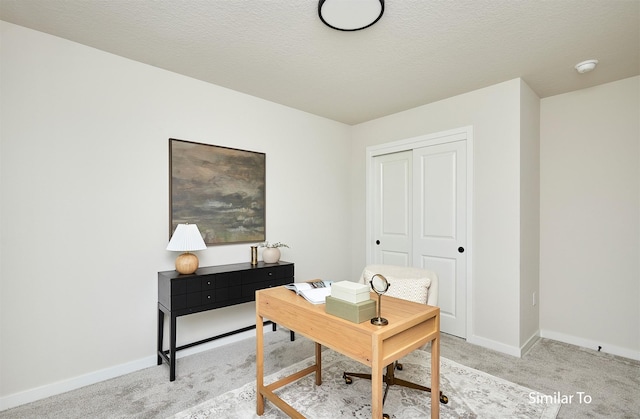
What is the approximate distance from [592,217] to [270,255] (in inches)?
127

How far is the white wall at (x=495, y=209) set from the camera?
2.92 m

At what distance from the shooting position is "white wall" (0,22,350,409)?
2129 mm

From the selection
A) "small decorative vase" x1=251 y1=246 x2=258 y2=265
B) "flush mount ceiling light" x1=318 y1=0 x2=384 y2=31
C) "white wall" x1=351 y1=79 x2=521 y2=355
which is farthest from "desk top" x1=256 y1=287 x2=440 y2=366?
"flush mount ceiling light" x1=318 y1=0 x2=384 y2=31

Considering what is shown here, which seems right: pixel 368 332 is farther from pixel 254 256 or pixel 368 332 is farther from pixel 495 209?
pixel 495 209

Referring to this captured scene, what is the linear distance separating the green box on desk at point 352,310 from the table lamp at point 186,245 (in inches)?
56.5

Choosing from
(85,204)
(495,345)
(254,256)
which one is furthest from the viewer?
(254,256)

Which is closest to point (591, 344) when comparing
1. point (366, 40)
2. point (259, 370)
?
point (259, 370)

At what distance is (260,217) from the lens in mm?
3412

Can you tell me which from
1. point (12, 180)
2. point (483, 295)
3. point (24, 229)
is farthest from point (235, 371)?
point (483, 295)

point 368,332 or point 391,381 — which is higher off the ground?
point 368,332

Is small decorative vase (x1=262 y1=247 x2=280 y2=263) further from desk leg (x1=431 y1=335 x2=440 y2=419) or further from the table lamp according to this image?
desk leg (x1=431 y1=335 x2=440 y2=419)

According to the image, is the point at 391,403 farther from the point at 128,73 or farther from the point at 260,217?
the point at 128,73

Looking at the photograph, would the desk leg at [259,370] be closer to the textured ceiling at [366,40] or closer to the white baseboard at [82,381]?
the white baseboard at [82,381]

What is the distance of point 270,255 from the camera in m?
3.20
